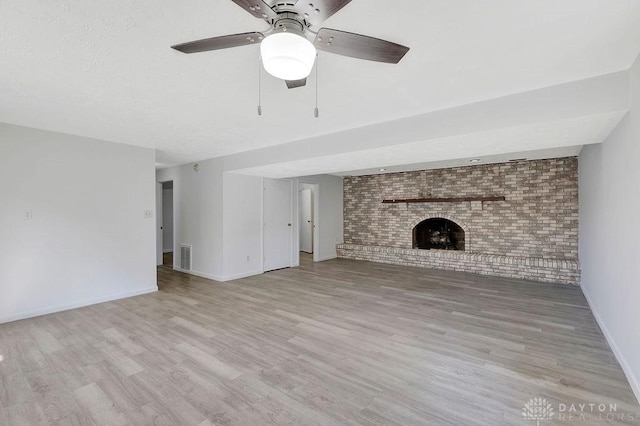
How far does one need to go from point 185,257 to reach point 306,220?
13.0 ft

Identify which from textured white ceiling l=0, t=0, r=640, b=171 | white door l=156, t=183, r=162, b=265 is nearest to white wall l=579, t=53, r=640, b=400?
textured white ceiling l=0, t=0, r=640, b=171

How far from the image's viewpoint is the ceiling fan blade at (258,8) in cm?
120

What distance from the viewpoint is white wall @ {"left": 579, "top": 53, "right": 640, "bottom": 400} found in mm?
2105

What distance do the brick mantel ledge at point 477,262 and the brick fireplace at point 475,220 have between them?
14 mm

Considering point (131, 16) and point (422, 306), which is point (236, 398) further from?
point (422, 306)

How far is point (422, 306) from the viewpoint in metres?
4.00

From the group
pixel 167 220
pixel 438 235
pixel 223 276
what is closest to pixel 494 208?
pixel 438 235

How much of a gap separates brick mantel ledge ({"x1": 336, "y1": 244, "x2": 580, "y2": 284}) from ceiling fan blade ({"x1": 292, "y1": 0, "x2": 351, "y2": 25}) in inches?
229

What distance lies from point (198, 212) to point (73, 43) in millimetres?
4281

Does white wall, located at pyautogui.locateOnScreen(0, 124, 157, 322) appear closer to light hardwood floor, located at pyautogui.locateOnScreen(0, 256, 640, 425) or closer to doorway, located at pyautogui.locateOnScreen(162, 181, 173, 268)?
light hardwood floor, located at pyautogui.locateOnScreen(0, 256, 640, 425)

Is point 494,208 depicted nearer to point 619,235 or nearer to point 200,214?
point 619,235

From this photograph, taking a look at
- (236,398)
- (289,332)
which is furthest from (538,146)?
Result: (236,398)
